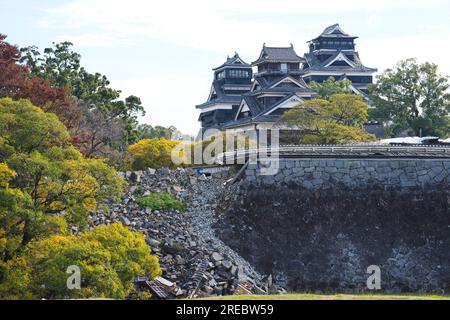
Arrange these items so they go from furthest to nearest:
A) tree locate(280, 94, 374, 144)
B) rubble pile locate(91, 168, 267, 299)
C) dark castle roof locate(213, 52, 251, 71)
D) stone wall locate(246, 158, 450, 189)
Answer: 1. dark castle roof locate(213, 52, 251, 71)
2. tree locate(280, 94, 374, 144)
3. stone wall locate(246, 158, 450, 189)
4. rubble pile locate(91, 168, 267, 299)

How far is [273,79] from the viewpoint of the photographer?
6181 centimetres

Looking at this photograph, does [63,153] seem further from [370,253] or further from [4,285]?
[370,253]

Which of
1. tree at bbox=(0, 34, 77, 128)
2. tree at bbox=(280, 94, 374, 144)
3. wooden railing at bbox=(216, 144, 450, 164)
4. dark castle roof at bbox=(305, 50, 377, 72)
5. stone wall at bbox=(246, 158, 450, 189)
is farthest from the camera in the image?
dark castle roof at bbox=(305, 50, 377, 72)

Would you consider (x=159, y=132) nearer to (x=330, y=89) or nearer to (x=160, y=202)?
(x=330, y=89)

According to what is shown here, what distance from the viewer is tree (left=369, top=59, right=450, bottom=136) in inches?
2127

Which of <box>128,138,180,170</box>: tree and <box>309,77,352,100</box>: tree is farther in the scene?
<box>309,77,352,100</box>: tree

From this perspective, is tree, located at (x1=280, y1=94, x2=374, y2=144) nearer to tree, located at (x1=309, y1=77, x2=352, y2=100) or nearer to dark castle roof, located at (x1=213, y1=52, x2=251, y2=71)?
tree, located at (x1=309, y1=77, x2=352, y2=100)

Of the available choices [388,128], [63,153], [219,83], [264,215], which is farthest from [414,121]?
[63,153]

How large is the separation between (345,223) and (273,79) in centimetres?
2837

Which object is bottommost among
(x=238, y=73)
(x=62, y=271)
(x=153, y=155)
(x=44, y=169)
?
(x=62, y=271)

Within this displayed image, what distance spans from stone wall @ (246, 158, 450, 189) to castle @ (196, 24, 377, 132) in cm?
2000

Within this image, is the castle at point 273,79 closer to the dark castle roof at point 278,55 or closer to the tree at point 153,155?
the dark castle roof at point 278,55

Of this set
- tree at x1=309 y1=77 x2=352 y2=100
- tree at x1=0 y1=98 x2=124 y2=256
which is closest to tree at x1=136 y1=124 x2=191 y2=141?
tree at x1=309 y1=77 x2=352 y2=100

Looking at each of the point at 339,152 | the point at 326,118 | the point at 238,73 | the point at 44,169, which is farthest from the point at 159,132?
the point at 44,169
